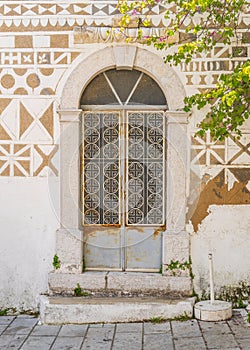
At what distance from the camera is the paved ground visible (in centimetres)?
528

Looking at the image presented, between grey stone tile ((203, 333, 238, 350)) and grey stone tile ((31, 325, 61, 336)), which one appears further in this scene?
grey stone tile ((31, 325, 61, 336))

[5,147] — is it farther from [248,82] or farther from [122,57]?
[248,82]

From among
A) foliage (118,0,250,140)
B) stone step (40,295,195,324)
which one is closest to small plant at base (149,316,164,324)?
stone step (40,295,195,324)

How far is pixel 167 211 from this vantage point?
6.34 metres

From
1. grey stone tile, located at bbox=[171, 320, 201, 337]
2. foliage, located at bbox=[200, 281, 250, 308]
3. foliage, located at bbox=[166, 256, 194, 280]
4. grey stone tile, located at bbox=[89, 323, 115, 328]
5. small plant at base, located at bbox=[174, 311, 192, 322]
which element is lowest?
grey stone tile, located at bbox=[89, 323, 115, 328]

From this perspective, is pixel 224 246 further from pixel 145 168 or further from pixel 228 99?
pixel 228 99

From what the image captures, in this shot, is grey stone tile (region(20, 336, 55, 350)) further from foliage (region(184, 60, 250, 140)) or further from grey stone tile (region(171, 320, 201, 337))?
foliage (region(184, 60, 250, 140))

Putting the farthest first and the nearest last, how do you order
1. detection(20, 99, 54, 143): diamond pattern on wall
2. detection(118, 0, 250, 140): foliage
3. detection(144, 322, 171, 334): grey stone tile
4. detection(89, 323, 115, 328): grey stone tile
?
1. detection(20, 99, 54, 143): diamond pattern on wall
2. detection(89, 323, 115, 328): grey stone tile
3. detection(144, 322, 171, 334): grey stone tile
4. detection(118, 0, 250, 140): foliage

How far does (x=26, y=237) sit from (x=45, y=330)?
117 cm

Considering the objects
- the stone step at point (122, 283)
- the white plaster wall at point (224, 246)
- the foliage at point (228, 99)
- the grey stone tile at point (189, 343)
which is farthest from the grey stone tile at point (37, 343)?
the foliage at point (228, 99)

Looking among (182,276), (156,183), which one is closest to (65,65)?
(156,183)

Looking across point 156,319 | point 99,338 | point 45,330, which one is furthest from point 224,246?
point 45,330

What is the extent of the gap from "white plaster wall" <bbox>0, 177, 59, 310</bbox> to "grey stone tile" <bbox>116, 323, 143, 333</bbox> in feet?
3.64

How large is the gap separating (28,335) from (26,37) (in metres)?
3.48
